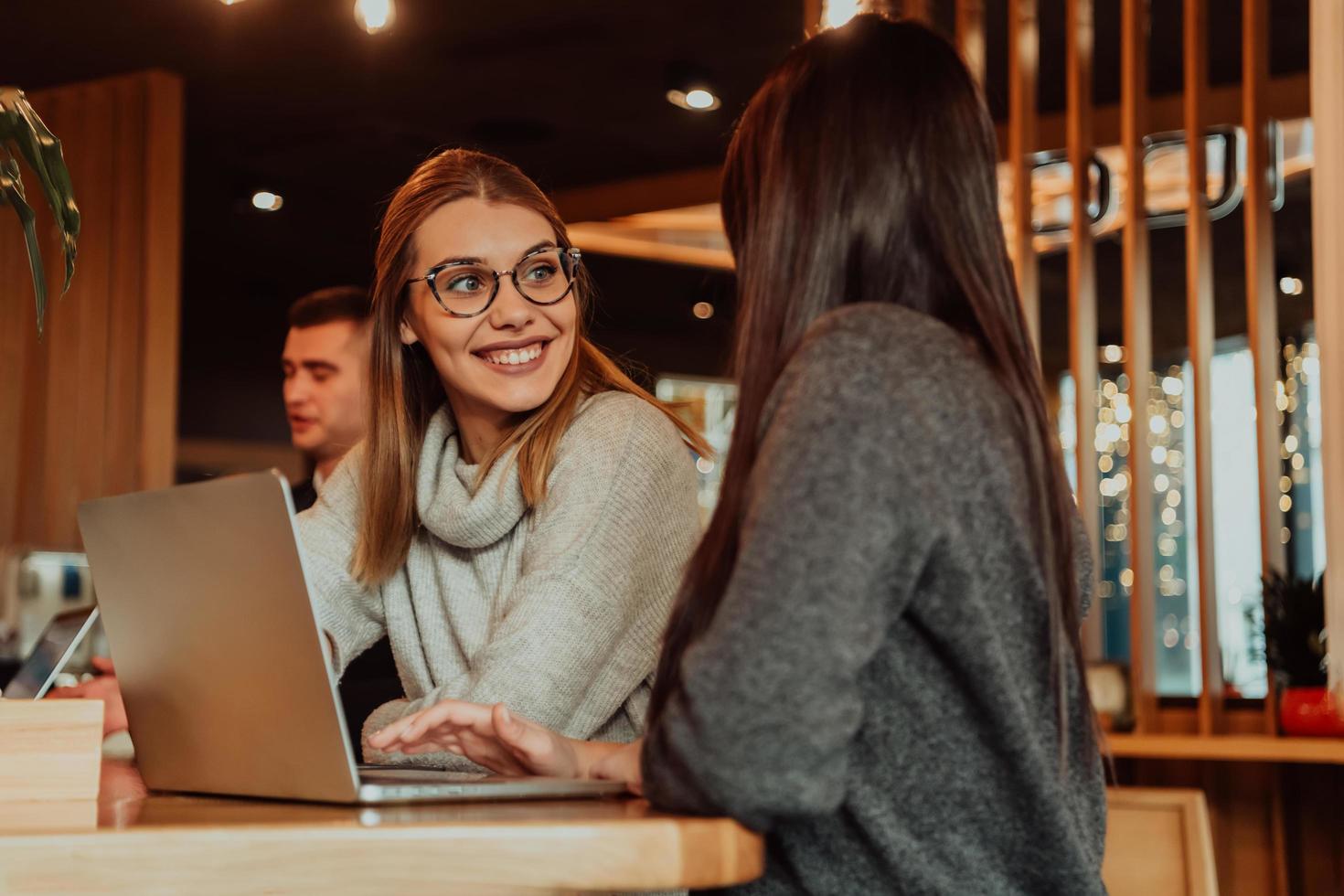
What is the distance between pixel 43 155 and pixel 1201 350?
3.26 m

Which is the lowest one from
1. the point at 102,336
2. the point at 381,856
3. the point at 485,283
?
the point at 381,856

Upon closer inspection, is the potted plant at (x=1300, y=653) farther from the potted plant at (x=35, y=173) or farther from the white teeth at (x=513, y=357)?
the potted plant at (x=35, y=173)

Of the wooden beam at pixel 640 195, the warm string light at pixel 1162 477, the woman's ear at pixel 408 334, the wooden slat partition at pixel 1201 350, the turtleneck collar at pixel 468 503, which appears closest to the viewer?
the turtleneck collar at pixel 468 503

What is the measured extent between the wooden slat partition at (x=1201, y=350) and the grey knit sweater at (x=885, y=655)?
3057 millimetres

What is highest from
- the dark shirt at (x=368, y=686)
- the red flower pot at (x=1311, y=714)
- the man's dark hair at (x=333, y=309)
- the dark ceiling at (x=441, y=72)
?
the dark ceiling at (x=441, y=72)

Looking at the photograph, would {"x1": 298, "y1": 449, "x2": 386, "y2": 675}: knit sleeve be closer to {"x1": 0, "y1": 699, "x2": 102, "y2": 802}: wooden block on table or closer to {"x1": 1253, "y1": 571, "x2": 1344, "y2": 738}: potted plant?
{"x1": 0, "y1": 699, "x2": 102, "y2": 802}: wooden block on table

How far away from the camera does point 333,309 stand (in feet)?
11.7

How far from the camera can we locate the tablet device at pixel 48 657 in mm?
1692

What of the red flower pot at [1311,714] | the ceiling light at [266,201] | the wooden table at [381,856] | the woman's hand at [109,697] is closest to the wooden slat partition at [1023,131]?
the red flower pot at [1311,714]

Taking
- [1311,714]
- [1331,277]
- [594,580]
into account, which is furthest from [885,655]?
[1311,714]

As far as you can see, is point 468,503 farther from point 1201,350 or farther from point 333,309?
point 1201,350

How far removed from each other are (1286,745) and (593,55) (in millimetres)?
3104

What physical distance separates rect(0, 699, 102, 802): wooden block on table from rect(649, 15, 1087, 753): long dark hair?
1.27 feet

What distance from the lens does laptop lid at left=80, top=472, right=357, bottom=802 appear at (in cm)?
106
